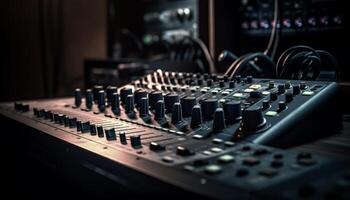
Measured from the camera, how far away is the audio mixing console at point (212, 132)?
48cm

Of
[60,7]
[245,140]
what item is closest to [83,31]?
[60,7]

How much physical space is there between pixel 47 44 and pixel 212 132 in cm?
153

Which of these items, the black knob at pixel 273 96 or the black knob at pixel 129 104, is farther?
the black knob at pixel 129 104

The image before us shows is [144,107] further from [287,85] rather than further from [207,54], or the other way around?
[207,54]

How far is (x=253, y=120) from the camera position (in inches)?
26.9

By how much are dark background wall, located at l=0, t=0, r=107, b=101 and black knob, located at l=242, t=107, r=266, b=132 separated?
4.99ft

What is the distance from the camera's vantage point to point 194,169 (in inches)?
21.0

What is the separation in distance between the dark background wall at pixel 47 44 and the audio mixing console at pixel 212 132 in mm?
A: 942

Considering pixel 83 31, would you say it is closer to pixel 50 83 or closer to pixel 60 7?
pixel 60 7

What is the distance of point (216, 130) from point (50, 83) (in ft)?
4.99

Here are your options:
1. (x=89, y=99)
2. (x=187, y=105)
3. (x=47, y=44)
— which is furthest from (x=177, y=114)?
(x=47, y=44)

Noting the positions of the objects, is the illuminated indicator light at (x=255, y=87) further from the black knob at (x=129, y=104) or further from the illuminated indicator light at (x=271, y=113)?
the black knob at (x=129, y=104)

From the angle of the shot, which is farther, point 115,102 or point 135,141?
point 115,102

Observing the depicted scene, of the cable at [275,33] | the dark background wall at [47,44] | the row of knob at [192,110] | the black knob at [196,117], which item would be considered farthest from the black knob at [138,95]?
the dark background wall at [47,44]
